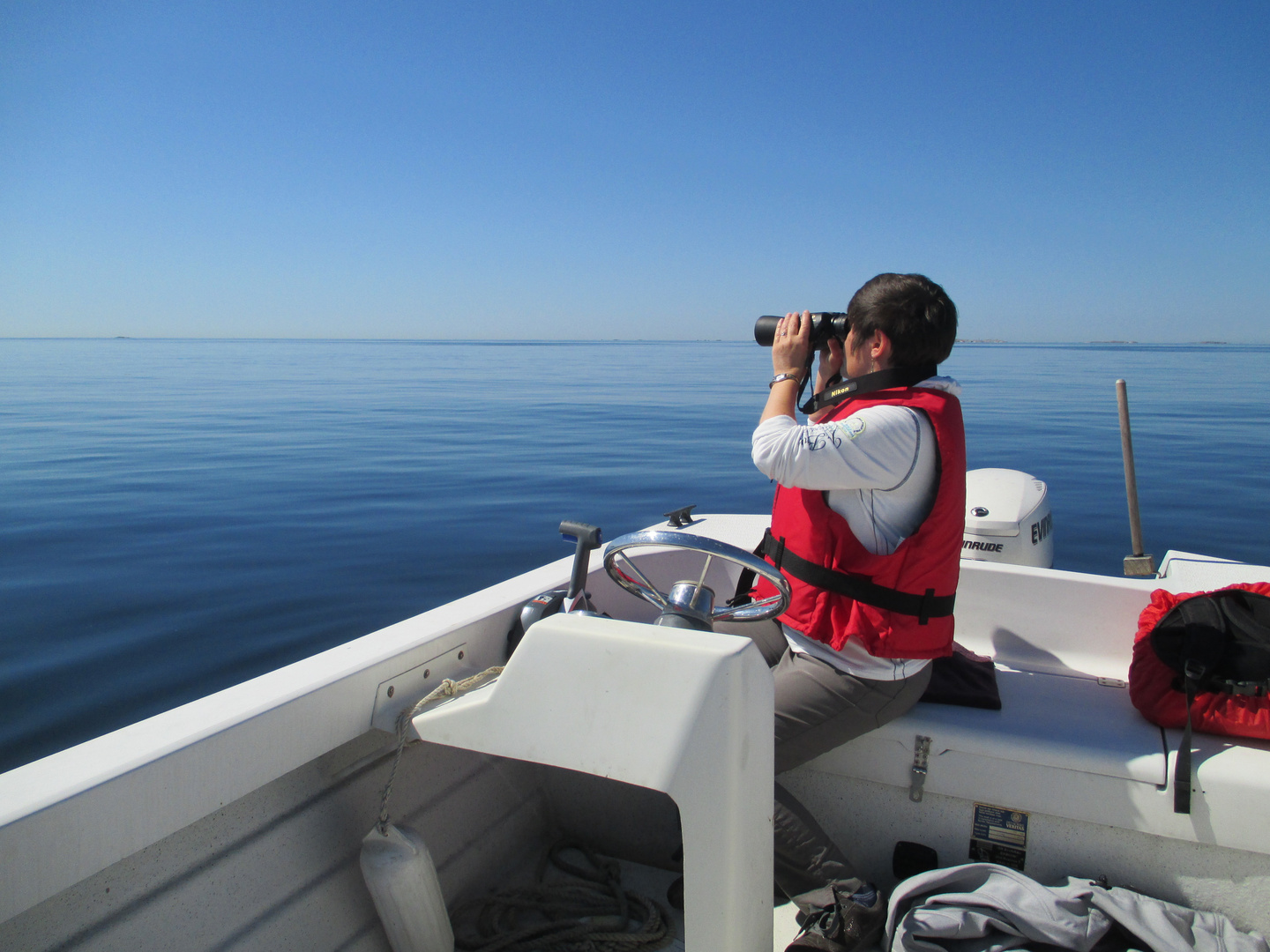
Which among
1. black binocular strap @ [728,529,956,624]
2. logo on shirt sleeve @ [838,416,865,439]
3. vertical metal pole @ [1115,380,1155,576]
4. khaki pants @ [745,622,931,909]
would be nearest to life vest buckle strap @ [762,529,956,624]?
black binocular strap @ [728,529,956,624]

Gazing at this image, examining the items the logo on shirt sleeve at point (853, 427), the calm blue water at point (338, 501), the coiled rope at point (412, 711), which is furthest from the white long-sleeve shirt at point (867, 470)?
the calm blue water at point (338, 501)

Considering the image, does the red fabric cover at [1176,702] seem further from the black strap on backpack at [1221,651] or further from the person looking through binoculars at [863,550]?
the person looking through binoculars at [863,550]

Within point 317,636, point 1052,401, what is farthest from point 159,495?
point 1052,401

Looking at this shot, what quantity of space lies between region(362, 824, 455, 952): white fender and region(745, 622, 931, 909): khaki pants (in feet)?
2.34

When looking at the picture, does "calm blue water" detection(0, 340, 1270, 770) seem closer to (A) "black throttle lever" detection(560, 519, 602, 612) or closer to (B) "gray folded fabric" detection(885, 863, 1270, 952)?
(A) "black throttle lever" detection(560, 519, 602, 612)

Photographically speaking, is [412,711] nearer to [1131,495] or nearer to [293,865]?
[293,865]

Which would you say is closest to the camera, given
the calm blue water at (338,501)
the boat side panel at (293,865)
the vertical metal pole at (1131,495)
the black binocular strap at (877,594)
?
the boat side panel at (293,865)

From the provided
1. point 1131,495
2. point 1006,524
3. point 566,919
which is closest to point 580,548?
point 566,919

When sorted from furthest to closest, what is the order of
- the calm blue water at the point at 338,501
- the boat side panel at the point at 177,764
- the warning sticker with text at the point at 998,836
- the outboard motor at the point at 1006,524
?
the calm blue water at the point at 338,501 → the outboard motor at the point at 1006,524 → the warning sticker with text at the point at 998,836 → the boat side panel at the point at 177,764

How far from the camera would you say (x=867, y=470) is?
1.53 metres

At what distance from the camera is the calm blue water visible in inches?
153

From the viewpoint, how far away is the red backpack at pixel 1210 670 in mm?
1635

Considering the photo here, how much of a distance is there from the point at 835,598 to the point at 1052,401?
1713 centimetres

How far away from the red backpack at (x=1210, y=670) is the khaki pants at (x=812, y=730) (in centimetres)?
59
